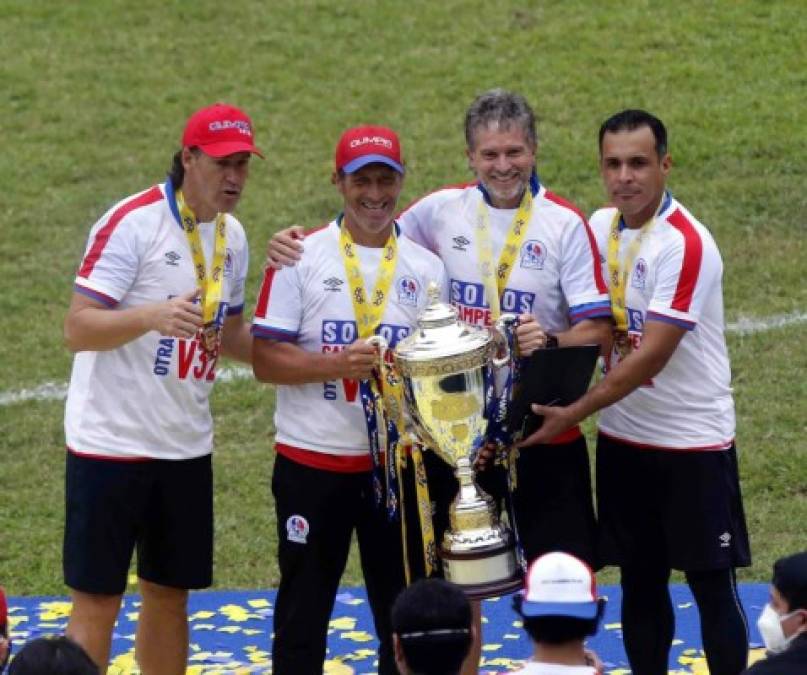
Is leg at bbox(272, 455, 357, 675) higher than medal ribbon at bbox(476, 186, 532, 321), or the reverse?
medal ribbon at bbox(476, 186, 532, 321)

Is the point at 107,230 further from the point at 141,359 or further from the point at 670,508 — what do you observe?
the point at 670,508

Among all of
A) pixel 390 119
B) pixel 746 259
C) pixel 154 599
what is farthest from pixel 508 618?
pixel 390 119

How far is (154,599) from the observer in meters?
6.80

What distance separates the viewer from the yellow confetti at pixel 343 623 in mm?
8031

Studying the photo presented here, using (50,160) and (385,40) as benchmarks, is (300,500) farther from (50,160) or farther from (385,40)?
(385,40)

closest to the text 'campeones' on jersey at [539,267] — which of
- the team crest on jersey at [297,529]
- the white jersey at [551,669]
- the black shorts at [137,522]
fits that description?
the team crest on jersey at [297,529]

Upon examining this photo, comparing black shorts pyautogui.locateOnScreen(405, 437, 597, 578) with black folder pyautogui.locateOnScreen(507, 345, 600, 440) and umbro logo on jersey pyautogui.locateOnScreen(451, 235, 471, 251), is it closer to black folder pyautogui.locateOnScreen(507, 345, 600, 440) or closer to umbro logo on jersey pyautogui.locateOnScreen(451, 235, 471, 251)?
black folder pyautogui.locateOnScreen(507, 345, 600, 440)

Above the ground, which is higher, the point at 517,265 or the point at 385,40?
the point at 385,40

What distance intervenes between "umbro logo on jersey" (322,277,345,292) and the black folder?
0.65m

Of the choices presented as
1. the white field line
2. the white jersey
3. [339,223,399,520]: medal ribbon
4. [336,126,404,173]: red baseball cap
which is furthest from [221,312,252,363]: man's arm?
the white field line

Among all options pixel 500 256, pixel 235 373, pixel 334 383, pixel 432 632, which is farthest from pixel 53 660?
pixel 235 373

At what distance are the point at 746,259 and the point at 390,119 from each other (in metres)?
3.40

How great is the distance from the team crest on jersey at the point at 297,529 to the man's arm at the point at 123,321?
71 centimetres

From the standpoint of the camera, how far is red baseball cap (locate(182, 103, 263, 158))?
644 centimetres
